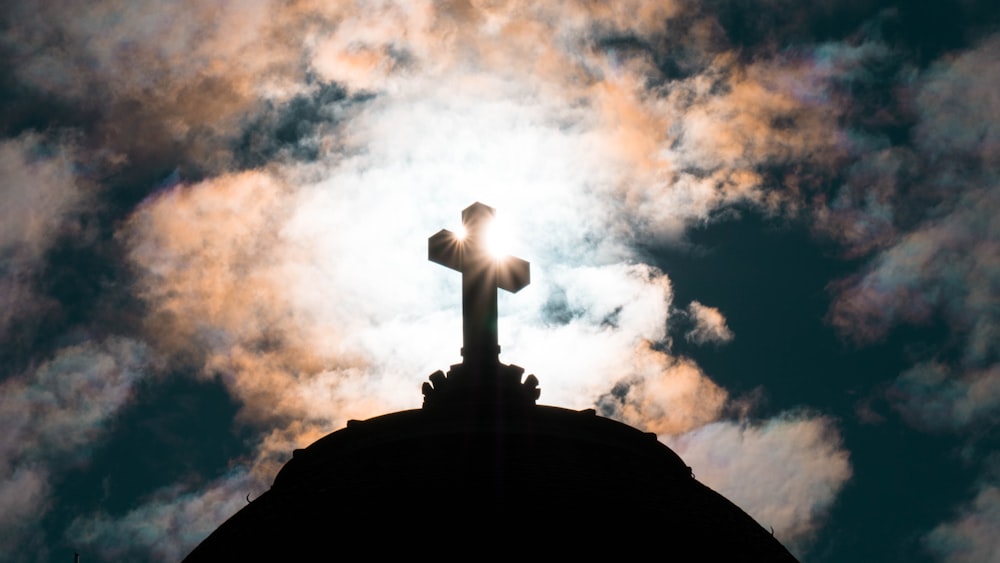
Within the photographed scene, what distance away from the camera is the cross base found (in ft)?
43.9

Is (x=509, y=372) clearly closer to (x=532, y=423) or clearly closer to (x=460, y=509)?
(x=532, y=423)

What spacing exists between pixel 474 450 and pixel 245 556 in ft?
9.30

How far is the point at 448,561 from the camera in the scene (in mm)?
10898

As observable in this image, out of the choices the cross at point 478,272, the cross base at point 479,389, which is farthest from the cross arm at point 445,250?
the cross base at point 479,389

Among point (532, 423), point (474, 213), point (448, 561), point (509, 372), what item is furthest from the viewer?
point (474, 213)

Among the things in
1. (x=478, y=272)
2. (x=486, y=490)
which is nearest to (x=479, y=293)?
(x=478, y=272)

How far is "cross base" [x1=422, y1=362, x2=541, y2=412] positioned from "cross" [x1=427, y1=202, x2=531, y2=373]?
0.37 m

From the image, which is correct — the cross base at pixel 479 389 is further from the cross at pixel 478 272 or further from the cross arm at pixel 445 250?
the cross arm at pixel 445 250

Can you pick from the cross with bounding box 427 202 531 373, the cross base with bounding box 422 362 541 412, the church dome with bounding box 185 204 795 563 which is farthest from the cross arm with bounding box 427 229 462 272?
the cross base with bounding box 422 362 541 412

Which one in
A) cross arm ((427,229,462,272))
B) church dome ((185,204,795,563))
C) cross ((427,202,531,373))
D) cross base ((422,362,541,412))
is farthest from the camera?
cross arm ((427,229,462,272))

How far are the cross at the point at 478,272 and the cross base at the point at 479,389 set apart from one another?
0.37 m

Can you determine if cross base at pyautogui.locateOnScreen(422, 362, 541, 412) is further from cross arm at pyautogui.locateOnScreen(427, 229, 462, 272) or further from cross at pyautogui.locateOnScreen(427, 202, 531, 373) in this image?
cross arm at pyautogui.locateOnScreen(427, 229, 462, 272)

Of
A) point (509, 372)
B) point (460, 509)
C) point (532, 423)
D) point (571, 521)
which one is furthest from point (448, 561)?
point (509, 372)

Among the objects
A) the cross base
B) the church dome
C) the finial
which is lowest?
the church dome
